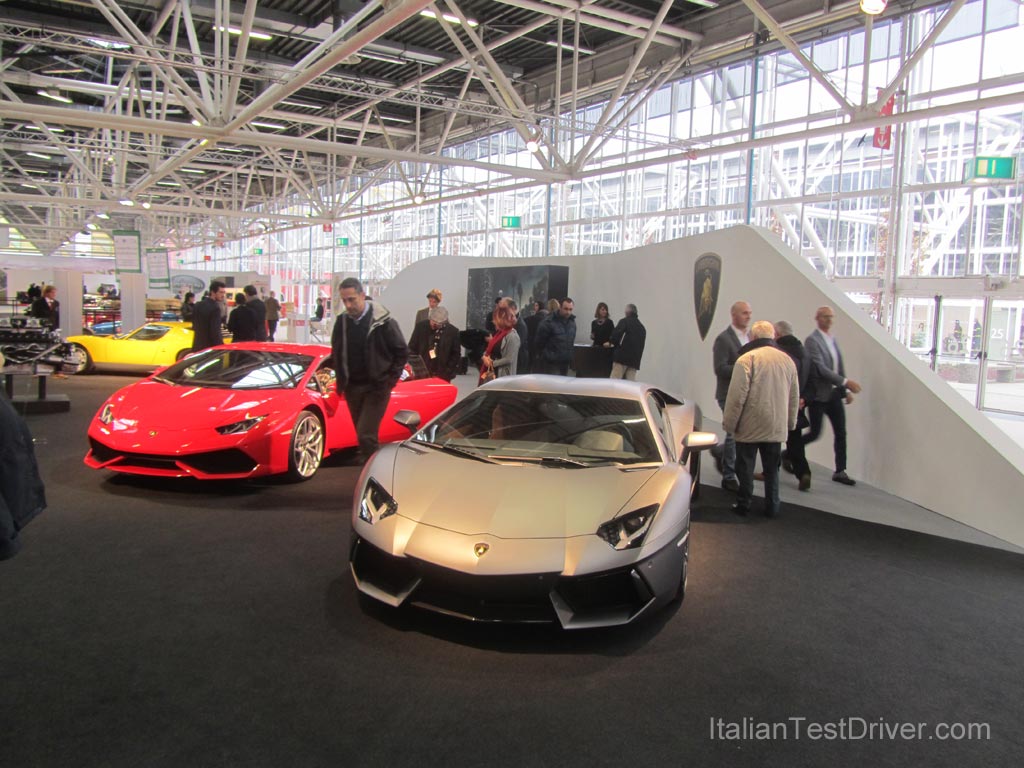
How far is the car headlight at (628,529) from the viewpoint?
3.17 metres

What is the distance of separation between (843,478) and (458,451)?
14.7 feet

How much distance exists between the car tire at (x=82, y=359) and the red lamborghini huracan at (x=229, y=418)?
8.82 meters

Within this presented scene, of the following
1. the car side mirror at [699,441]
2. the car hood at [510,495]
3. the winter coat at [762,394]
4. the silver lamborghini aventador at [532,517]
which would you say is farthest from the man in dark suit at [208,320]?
the car side mirror at [699,441]

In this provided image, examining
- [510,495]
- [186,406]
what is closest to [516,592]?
[510,495]

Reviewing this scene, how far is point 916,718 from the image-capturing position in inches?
110

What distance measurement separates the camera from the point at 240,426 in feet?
17.8

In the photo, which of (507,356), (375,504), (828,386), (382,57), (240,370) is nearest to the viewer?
(375,504)

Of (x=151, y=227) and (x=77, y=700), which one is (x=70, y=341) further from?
(x=151, y=227)

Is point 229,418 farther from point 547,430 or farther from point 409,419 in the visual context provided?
point 547,430

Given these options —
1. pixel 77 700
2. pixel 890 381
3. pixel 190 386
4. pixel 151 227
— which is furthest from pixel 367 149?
pixel 151 227

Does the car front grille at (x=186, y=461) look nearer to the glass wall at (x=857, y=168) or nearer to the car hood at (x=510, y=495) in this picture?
the car hood at (x=510, y=495)

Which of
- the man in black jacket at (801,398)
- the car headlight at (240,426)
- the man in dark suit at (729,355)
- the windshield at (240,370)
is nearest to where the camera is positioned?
the car headlight at (240,426)

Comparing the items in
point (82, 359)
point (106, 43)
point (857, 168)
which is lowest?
point (82, 359)

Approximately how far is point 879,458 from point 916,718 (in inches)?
168
